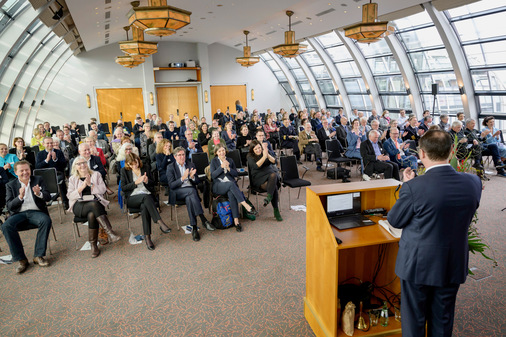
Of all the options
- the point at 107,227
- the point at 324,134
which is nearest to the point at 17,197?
the point at 107,227

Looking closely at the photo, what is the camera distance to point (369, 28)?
7.46 meters

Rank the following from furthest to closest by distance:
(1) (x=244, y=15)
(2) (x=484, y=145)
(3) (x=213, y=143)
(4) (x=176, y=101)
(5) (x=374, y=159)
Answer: (4) (x=176, y=101)
(1) (x=244, y=15)
(2) (x=484, y=145)
(3) (x=213, y=143)
(5) (x=374, y=159)

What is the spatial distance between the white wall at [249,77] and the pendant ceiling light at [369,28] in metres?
14.2

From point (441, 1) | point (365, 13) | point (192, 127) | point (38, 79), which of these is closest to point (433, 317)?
point (365, 13)

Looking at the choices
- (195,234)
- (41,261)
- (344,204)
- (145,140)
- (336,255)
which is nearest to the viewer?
(336,255)

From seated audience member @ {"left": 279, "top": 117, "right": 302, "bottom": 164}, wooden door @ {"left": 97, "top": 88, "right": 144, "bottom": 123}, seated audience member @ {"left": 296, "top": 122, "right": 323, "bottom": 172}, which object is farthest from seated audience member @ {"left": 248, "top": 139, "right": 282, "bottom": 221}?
wooden door @ {"left": 97, "top": 88, "right": 144, "bottom": 123}

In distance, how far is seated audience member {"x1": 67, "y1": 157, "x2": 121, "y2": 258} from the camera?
4.82 m

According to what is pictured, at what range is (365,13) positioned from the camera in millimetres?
7727

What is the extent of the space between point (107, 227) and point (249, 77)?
1845 cm

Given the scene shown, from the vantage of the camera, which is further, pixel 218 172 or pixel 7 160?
pixel 7 160

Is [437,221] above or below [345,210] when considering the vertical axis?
above

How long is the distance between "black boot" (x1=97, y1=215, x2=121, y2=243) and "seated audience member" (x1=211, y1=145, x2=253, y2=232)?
168cm

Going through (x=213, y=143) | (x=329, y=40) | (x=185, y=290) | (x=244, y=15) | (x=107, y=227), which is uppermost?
(x=244, y=15)

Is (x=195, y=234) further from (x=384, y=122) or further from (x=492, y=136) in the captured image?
(x=384, y=122)
